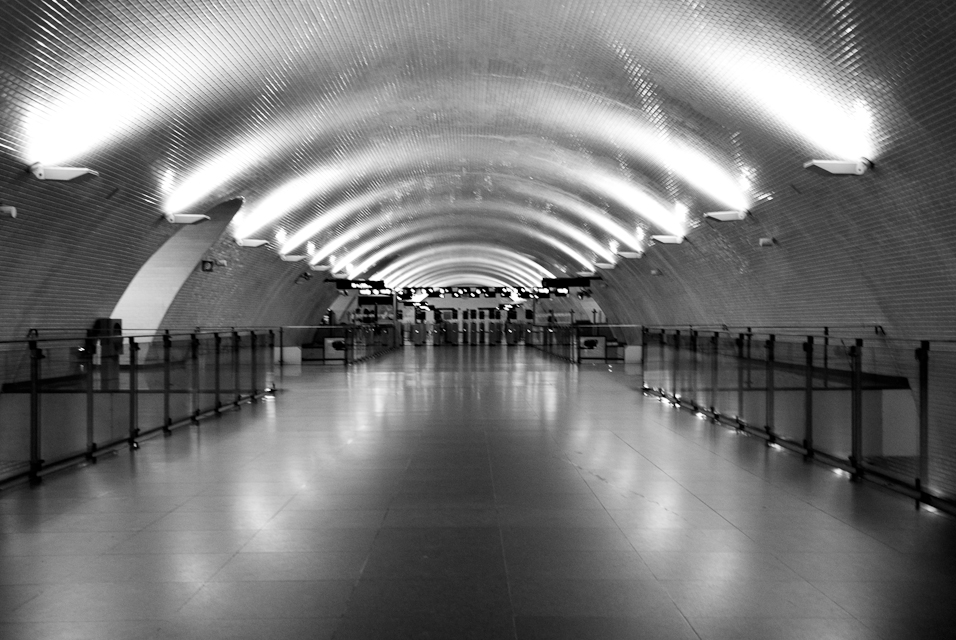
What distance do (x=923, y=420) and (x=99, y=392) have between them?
7178 millimetres

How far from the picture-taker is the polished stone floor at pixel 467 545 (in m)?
4.17

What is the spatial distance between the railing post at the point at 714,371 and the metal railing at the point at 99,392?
683 cm

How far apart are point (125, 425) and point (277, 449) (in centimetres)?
162

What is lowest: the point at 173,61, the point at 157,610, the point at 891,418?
the point at 157,610

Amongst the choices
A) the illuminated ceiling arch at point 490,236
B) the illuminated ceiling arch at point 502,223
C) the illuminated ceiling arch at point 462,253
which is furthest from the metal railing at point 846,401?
the illuminated ceiling arch at point 462,253

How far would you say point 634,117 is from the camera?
14930 millimetres

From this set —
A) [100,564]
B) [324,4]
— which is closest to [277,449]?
[100,564]

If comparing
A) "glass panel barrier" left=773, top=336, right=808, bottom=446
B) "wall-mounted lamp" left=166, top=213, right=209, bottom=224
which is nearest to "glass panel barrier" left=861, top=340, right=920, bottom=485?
"glass panel barrier" left=773, top=336, right=808, bottom=446

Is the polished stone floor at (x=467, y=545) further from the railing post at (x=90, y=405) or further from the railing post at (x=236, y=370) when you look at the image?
the railing post at (x=236, y=370)

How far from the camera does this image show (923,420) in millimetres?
Answer: 6723

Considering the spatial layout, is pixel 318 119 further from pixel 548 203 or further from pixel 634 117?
pixel 548 203

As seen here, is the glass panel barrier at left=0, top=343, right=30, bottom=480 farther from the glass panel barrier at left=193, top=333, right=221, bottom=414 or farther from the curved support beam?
the curved support beam

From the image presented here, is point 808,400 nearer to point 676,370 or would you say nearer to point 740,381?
point 740,381

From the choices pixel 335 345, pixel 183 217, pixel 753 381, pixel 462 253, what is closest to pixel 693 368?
pixel 753 381
